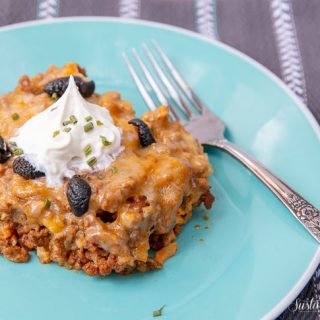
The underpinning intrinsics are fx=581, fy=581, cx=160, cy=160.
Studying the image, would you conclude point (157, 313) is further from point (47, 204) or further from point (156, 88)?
point (156, 88)

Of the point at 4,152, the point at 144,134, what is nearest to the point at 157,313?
the point at 144,134

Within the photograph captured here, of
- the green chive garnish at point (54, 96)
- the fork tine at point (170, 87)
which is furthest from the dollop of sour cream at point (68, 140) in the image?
the fork tine at point (170, 87)

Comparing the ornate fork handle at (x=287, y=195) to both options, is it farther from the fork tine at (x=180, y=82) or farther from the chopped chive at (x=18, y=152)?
the chopped chive at (x=18, y=152)

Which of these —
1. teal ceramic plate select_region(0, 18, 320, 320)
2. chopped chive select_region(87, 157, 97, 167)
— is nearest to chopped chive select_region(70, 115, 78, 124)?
chopped chive select_region(87, 157, 97, 167)

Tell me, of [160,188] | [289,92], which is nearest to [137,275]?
[160,188]

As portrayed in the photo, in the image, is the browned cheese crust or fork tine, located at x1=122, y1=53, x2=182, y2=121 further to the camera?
fork tine, located at x1=122, y1=53, x2=182, y2=121

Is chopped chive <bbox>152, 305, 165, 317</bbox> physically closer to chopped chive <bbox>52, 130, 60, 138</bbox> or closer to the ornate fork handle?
the ornate fork handle

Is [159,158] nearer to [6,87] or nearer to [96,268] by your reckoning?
A: [96,268]
